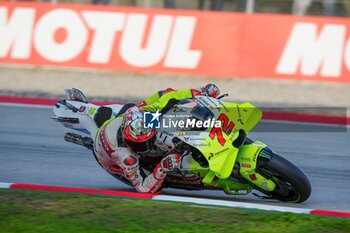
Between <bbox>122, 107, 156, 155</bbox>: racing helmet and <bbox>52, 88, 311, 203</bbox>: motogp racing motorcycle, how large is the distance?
3.3 inches

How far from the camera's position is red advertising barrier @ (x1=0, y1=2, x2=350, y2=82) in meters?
13.7

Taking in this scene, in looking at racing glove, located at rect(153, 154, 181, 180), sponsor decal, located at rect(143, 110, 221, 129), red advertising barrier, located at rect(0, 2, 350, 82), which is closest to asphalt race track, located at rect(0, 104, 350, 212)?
racing glove, located at rect(153, 154, 181, 180)

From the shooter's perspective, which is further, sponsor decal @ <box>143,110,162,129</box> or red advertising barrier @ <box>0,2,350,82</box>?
red advertising barrier @ <box>0,2,350,82</box>

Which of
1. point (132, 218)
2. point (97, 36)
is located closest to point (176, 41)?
point (97, 36)

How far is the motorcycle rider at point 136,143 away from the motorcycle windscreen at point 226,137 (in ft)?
1.18

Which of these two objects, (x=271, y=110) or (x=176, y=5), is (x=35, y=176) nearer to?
(x=271, y=110)

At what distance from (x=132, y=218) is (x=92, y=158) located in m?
2.89

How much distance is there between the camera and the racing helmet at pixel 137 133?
5.90 meters

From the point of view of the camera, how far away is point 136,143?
19.7 feet

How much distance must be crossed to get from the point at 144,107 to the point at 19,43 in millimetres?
8908

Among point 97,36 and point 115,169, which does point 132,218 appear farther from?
point 97,36

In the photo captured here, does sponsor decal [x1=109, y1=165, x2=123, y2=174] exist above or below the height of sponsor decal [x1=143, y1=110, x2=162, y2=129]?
below

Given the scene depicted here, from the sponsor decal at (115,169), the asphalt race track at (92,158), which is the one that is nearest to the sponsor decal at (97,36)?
the asphalt race track at (92,158)

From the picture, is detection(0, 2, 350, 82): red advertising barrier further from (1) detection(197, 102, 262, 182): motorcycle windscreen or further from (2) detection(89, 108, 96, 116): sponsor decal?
(1) detection(197, 102, 262, 182): motorcycle windscreen
